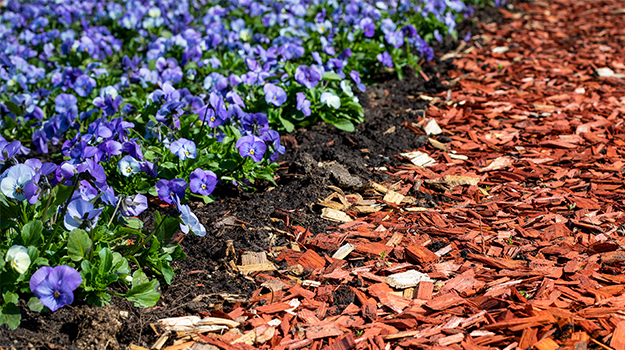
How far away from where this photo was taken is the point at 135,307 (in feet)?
8.24

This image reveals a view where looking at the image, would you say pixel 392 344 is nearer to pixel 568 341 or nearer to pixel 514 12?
pixel 568 341

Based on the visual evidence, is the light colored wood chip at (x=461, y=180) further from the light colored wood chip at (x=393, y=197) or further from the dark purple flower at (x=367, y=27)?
the dark purple flower at (x=367, y=27)

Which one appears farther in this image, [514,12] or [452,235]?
[514,12]

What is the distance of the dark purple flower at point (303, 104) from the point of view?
410 centimetres

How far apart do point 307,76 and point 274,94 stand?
35 centimetres

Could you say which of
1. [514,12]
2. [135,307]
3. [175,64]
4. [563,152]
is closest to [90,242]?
[135,307]

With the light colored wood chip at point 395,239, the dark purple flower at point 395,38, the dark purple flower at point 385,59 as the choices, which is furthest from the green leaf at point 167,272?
the dark purple flower at point 395,38

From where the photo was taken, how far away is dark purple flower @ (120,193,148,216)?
249cm

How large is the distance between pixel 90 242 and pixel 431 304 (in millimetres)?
1530

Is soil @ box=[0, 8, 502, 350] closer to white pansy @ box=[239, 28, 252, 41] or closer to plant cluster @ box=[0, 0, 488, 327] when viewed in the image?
plant cluster @ box=[0, 0, 488, 327]

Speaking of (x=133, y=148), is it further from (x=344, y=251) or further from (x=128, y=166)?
(x=344, y=251)

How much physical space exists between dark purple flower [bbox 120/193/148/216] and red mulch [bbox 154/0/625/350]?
64cm

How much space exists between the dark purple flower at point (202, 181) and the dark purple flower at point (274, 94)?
111cm

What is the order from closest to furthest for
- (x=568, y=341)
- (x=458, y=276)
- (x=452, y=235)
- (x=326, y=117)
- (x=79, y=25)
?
(x=568, y=341)
(x=458, y=276)
(x=452, y=235)
(x=326, y=117)
(x=79, y=25)
